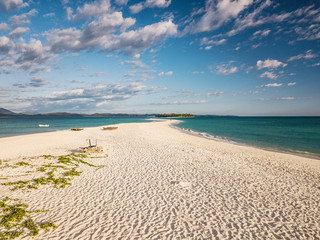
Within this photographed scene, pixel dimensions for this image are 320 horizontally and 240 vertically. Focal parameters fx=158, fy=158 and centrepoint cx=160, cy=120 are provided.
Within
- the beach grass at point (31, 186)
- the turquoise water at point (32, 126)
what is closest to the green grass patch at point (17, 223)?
the beach grass at point (31, 186)

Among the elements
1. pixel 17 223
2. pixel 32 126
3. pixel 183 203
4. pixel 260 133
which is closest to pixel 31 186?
pixel 17 223

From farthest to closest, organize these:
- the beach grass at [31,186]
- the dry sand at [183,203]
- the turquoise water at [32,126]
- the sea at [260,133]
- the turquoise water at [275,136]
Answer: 1. the turquoise water at [32,126]
2. the sea at [260,133]
3. the turquoise water at [275,136]
4. the dry sand at [183,203]
5. the beach grass at [31,186]

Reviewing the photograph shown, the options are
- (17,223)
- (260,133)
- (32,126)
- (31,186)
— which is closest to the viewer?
(17,223)

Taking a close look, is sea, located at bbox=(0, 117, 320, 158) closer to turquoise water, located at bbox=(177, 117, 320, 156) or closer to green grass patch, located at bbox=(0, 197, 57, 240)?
turquoise water, located at bbox=(177, 117, 320, 156)

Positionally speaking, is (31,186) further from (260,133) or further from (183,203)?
(260,133)

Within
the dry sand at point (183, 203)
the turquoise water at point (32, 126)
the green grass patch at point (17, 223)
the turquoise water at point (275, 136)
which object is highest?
the turquoise water at point (32, 126)

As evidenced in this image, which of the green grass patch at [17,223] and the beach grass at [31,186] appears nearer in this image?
the green grass patch at [17,223]

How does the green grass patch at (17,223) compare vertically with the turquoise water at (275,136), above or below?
above

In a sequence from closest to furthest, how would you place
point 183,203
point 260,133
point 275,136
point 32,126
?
1. point 183,203
2. point 275,136
3. point 260,133
4. point 32,126

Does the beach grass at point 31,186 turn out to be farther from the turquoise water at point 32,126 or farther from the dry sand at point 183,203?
the turquoise water at point 32,126

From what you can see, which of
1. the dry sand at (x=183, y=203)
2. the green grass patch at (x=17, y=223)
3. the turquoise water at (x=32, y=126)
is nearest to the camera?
the green grass patch at (x=17, y=223)

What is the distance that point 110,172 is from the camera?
1107 centimetres

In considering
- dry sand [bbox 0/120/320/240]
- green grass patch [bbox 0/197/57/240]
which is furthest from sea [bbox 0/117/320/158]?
green grass patch [bbox 0/197/57/240]

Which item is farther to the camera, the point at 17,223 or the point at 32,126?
the point at 32,126
